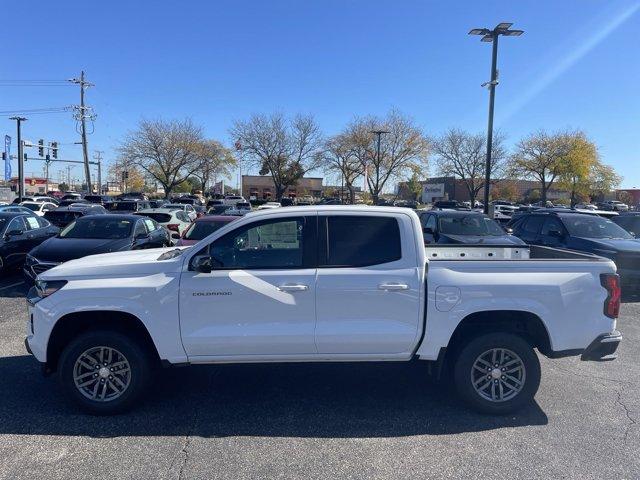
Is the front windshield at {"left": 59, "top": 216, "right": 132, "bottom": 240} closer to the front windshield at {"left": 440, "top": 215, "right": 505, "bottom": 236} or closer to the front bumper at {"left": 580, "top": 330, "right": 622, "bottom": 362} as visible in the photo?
the front windshield at {"left": 440, "top": 215, "right": 505, "bottom": 236}

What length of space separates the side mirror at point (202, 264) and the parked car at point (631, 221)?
43.6 feet

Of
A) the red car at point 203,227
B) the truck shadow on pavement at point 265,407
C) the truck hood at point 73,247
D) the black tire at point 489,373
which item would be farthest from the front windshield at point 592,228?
the truck hood at point 73,247

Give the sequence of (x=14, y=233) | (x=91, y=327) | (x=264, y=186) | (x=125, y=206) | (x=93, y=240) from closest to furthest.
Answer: (x=91, y=327) < (x=93, y=240) < (x=14, y=233) < (x=125, y=206) < (x=264, y=186)

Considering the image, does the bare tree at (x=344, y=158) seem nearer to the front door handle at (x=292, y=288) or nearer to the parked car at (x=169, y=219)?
the parked car at (x=169, y=219)

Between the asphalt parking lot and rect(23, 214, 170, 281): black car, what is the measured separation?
11.0 feet

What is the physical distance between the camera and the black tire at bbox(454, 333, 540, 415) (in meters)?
4.14

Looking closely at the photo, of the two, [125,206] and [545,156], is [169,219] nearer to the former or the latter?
[125,206]

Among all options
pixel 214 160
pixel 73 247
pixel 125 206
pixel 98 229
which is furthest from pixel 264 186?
pixel 73 247

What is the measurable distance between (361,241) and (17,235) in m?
9.47

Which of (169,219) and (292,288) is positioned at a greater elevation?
(169,219)

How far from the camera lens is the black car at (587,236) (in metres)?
9.19

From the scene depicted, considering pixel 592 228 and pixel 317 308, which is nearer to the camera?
pixel 317 308

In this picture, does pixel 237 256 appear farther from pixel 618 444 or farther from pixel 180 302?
pixel 618 444

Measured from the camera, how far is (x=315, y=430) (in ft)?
12.8
